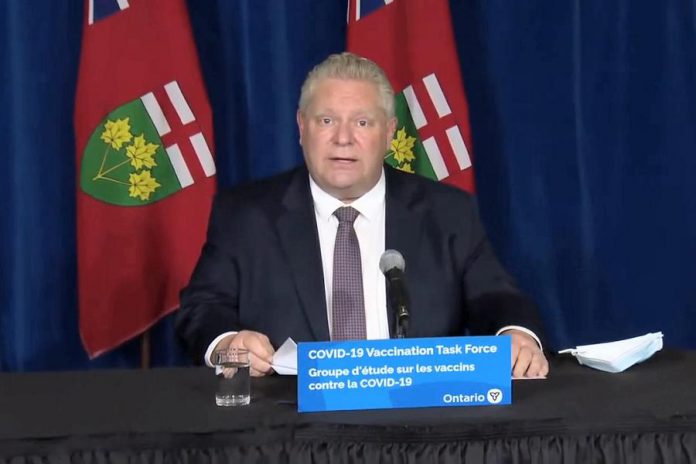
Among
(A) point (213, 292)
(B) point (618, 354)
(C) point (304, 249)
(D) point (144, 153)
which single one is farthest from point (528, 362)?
(D) point (144, 153)

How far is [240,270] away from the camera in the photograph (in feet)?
8.91

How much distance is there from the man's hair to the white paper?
Answer: 812 millimetres

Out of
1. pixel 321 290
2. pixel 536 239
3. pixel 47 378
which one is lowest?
pixel 47 378

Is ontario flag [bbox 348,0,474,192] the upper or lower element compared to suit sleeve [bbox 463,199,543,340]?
upper

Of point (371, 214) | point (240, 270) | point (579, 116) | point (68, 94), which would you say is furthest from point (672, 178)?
point (68, 94)

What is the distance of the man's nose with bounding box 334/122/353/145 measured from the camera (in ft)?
8.64

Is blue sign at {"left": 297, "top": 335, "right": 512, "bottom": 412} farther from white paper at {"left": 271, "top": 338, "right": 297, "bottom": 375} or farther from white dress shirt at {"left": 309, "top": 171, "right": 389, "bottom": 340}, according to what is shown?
white dress shirt at {"left": 309, "top": 171, "right": 389, "bottom": 340}

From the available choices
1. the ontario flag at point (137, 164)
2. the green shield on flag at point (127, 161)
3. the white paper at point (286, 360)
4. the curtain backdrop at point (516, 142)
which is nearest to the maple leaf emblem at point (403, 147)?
the curtain backdrop at point (516, 142)

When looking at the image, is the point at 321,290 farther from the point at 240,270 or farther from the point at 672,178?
the point at 672,178

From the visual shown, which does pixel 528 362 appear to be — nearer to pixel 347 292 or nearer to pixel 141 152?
pixel 347 292

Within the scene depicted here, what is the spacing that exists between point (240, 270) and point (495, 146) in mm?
1679

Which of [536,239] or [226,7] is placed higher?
[226,7]

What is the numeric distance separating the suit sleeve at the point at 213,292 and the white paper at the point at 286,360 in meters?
0.34

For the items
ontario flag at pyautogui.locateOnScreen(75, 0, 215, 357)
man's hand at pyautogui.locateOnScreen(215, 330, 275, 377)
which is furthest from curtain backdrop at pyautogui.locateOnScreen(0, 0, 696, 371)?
man's hand at pyautogui.locateOnScreen(215, 330, 275, 377)
